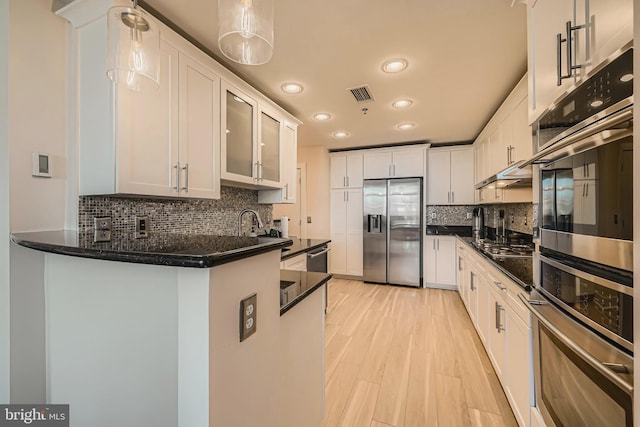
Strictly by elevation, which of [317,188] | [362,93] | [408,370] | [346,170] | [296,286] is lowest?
[408,370]

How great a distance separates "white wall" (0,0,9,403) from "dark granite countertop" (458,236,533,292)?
2.42m

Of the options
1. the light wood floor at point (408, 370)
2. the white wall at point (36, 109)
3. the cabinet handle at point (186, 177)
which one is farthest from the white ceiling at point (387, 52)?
the light wood floor at point (408, 370)

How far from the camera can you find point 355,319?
3.15 m

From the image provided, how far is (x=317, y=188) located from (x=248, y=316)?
4.28m

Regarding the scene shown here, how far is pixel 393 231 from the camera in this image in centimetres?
450

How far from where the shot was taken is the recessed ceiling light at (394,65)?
2.12 metres

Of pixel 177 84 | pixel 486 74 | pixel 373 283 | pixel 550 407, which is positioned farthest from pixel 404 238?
pixel 177 84

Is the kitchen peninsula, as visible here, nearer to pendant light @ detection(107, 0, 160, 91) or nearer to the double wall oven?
pendant light @ detection(107, 0, 160, 91)

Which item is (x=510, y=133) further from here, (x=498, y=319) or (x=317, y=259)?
(x=317, y=259)

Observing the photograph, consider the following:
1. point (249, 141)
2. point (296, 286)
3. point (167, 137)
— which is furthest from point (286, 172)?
point (296, 286)

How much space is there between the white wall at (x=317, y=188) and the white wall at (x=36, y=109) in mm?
3711

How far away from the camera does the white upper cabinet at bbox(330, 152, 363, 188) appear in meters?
4.91

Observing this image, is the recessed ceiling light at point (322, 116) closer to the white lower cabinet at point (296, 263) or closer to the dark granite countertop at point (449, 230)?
the white lower cabinet at point (296, 263)

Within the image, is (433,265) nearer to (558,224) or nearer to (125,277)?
(558,224)
